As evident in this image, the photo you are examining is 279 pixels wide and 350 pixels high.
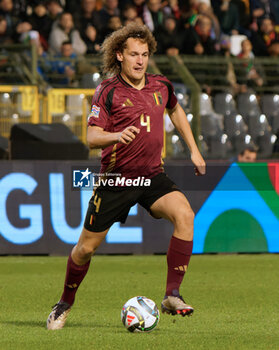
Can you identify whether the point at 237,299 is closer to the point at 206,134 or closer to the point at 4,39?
the point at 206,134

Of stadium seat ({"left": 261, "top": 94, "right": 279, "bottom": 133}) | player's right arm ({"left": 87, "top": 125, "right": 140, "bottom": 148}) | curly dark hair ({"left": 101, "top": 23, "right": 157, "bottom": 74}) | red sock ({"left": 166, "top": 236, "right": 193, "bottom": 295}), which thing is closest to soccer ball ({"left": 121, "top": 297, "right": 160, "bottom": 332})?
red sock ({"left": 166, "top": 236, "right": 193, "bottom": 295})

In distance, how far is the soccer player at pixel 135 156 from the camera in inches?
247

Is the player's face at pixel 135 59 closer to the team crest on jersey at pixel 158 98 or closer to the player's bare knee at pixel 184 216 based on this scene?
the team crest on jersey at pixel 158 98

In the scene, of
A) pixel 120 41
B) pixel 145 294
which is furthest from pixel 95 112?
pixel 145 294

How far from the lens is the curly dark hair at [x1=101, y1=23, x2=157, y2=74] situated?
6.40 meters

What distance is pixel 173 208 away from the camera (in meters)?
6.25

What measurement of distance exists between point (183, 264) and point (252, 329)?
29.4 inches

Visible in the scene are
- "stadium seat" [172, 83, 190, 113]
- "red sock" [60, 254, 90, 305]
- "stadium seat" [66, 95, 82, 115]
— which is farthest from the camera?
"stadium seat" [172, 83, 190, 113]

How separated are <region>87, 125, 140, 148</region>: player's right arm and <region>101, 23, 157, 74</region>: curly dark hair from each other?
2.05ft

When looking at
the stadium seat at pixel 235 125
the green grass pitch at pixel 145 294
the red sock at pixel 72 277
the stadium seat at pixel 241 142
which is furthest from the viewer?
the stadium seat at pixel 235 125

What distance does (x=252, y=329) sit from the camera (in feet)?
21.4

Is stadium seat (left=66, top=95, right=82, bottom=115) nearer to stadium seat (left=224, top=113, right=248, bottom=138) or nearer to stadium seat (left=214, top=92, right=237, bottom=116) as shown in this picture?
stadium seat (left=214, top=92, right=237, bottom=116)

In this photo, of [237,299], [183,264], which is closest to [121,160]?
[183,264]

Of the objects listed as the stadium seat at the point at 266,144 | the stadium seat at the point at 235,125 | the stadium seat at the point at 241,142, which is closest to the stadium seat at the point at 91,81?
the stadium seat at the point at 235,125
